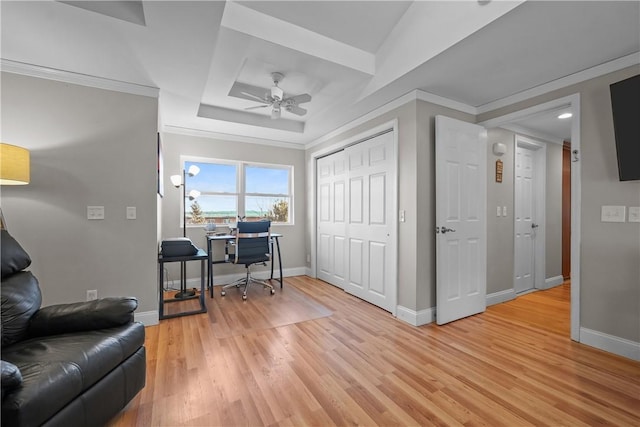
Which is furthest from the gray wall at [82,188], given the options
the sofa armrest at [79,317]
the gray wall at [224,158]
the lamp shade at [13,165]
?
the gray wall at [224,158]

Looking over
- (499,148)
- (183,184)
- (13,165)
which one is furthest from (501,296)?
(13,165)

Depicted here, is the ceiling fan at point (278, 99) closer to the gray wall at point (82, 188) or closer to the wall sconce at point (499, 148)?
the gray wall at point (82, 188)

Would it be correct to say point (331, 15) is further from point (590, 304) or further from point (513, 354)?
point (590, 304)

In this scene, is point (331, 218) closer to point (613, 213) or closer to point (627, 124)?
point (613, 213)

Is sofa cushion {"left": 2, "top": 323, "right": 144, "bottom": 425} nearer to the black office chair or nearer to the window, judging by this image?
the black office chair

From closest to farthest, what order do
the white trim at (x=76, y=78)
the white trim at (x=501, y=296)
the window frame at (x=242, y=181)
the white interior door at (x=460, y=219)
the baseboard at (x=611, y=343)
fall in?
1. the baseboard at (x=611, y=343)
2. the white trim at (x=76, y=78)
3. the white interior door at (x=460, y=219)
4. the white trim at (x=501, y=296)
5. the window frame at (x=242, y=181)

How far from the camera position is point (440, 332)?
2693mm

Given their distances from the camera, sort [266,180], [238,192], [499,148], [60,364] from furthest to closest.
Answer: [266,180], [238,192], [499,148], [60,364]

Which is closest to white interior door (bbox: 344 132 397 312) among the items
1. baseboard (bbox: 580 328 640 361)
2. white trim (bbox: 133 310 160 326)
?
baseboard (bbox: 580 328 640 361)

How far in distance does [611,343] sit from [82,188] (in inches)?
189

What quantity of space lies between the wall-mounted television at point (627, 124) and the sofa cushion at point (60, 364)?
3669 mm

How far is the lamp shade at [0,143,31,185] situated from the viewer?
6.32ft

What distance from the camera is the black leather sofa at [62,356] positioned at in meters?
1.12

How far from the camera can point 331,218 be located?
173 inches
